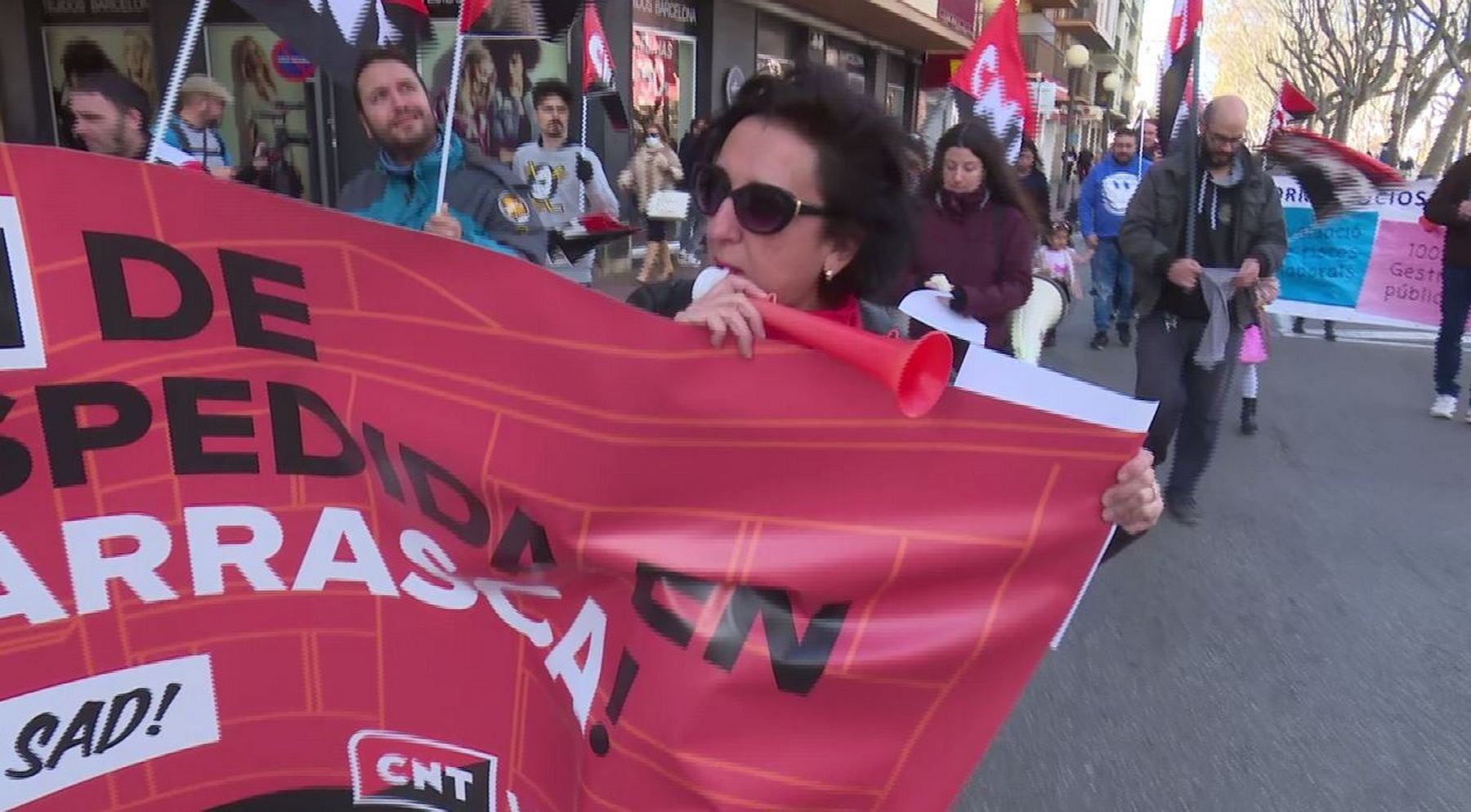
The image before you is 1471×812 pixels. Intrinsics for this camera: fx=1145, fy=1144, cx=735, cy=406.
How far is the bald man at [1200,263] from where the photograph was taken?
516 cm

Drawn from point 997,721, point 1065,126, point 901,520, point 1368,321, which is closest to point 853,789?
point 997,721

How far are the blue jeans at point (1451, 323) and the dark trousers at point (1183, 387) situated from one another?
3.13 meters


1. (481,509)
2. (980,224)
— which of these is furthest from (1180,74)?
(481,509)

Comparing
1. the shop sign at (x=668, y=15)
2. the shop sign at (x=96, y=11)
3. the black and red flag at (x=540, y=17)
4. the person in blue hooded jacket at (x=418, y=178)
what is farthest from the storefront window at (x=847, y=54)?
the person in blue hooded jacket at (x=418, y=178)

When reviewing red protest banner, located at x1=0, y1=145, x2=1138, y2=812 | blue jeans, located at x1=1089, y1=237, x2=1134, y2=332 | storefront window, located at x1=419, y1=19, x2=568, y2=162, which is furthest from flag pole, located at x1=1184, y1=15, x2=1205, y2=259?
storefront window, located at x1=419, y1=19, x2=568, y2=162

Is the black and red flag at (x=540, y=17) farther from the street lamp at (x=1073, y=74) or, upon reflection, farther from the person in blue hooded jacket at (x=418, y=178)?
the street lamp at (x=1073, y=74)

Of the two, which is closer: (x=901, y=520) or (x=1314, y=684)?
(x=901, y=520)

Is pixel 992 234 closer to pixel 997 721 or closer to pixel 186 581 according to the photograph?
pixel 997 721

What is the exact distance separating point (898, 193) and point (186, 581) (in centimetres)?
131

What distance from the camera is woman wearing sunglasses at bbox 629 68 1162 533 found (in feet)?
6.09

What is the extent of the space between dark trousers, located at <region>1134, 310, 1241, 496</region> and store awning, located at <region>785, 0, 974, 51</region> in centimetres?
1250

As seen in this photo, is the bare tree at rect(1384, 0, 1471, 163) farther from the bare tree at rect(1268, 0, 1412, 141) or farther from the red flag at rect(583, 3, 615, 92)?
the red flag at rect(583, 3, 615, 92)

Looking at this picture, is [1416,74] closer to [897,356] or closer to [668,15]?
[668,15]

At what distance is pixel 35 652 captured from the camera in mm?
1596
